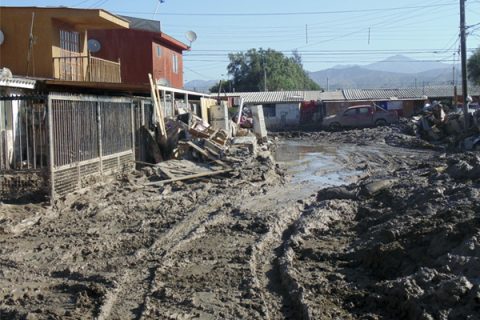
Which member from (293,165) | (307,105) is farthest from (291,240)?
(307,105)

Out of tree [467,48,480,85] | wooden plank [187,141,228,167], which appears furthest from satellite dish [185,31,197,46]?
tree [467,48,480,85]

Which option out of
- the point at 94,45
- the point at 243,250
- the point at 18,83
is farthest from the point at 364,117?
the point at 243,250

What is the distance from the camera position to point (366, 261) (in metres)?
7.91

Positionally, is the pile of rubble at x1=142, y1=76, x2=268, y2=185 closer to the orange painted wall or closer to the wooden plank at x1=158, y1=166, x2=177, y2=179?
the wooden plank at x1=158, y1=166, x2=177, y2=179

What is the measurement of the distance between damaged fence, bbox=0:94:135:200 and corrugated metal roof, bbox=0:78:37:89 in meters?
0.52

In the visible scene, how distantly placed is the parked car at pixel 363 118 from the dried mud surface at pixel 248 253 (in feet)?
109

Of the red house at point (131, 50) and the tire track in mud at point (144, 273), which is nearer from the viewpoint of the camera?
the tire track in mud at point (144, 273)

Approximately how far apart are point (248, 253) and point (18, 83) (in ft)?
31.8

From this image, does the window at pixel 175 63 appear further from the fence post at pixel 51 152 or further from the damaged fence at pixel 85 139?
the fence post at pixel 51 152

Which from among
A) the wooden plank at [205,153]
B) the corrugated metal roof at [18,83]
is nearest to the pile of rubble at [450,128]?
the wooden plank at [205,153]

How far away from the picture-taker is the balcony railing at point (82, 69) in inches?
838

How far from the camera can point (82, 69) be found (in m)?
22.9

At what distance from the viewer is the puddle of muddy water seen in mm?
18314

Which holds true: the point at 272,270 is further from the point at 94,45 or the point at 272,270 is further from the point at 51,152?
the point at 94,45
